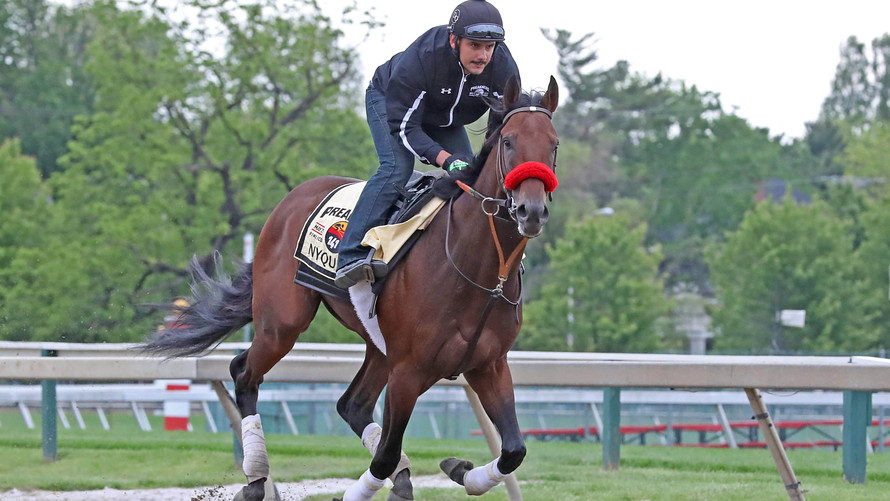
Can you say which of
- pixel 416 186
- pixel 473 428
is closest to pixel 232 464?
A: pixel 416 186

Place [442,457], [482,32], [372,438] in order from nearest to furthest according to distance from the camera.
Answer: [482,32] → [372,438] → [442,457]

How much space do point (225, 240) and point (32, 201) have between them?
538 cm

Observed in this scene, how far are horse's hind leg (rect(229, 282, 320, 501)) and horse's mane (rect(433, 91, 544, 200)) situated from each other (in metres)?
1.46

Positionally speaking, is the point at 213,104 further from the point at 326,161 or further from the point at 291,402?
the point at 291,402

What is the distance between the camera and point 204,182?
2488 cm

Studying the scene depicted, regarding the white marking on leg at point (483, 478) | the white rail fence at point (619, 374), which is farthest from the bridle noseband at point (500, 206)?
the white rail fence at point (619, 374)

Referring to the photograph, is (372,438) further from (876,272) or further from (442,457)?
(876,272)

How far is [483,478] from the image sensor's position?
5.80 m

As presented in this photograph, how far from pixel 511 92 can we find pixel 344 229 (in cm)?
163

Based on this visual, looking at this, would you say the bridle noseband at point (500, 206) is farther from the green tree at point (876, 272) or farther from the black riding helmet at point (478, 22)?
the green tree at point (876, 272)

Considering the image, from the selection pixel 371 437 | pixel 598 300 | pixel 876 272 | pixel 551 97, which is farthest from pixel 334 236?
pixel 876 272

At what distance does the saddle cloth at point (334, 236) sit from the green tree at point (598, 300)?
2162cm

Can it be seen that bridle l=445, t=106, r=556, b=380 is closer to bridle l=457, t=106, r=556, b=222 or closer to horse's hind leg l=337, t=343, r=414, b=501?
bridle l=457, t=106, r=556, b=222

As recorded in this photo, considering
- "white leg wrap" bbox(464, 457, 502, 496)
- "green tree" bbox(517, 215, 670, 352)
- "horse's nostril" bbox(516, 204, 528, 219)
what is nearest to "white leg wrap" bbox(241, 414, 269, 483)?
"white leg wrap" bbox(464, 457, 502, 496)
